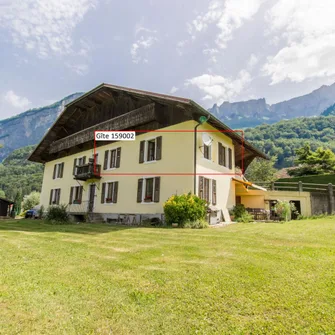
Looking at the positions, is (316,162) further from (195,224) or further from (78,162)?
(78,162)

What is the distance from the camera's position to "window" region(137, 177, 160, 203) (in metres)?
14.7

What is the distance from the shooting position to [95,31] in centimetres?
1535

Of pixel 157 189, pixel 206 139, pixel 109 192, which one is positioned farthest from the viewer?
pixel 109 192

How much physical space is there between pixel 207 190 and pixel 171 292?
38.1 feet

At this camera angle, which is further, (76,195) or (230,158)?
(76,195)

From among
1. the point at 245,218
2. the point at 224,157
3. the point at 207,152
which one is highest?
the point at 224,157

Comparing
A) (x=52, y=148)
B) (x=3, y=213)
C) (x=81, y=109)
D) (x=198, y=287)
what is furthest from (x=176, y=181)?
(x=3, y=213)

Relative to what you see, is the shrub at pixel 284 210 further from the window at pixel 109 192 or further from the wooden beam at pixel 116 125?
the window at pixel 109 192

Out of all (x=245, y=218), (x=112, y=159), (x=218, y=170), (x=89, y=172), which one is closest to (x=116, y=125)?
(x=112, y=159)

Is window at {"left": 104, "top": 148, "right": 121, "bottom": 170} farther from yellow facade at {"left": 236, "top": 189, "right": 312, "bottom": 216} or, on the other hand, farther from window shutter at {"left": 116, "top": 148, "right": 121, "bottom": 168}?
A: yellow facade at {"left": 236, "top": 189, "right": 312, "bottom": 216}

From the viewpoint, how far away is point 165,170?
47.8 feet

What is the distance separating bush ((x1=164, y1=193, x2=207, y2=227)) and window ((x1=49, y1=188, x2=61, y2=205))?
51.0ft

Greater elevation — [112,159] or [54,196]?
[112,159]

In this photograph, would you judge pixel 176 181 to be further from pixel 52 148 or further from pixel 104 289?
pixel 52 148
